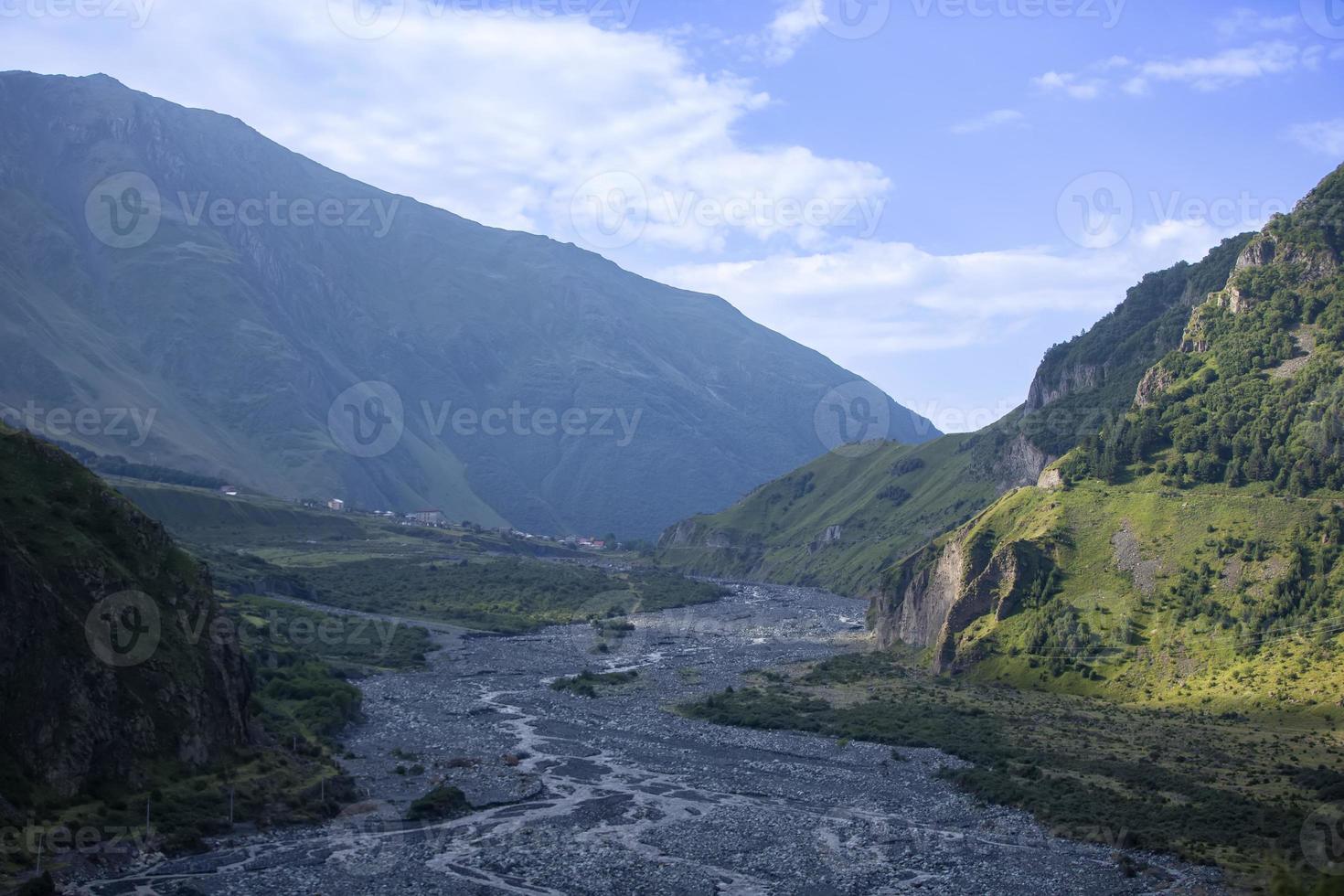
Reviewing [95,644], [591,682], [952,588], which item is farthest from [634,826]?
[952,588]

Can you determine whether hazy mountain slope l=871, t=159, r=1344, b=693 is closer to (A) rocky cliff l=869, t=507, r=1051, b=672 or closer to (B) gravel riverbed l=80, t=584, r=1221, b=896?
(A) rocky cliff l=869, t=507, r=1051, b=672

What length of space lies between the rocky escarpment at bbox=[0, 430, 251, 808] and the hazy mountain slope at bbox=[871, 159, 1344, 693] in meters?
66.2

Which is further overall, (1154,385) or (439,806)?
(1154,385)

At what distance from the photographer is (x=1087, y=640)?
9744 centimetres

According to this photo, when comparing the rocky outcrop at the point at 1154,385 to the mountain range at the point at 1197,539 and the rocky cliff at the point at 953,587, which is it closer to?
the mountain range at the point at 1197,539

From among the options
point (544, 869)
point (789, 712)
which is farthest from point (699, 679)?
point (544, 869)

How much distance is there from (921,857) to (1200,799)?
17404 mm

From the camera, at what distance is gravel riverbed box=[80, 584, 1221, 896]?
1859 inches

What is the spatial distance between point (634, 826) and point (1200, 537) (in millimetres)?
64894

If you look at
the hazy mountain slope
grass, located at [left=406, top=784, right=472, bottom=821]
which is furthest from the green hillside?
grass, located at [left=406, top=784, right=472, bottom=821]

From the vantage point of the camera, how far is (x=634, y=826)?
56.4m

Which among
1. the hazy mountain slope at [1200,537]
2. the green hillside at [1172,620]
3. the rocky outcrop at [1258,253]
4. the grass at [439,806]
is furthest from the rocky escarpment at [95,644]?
the rocky outcrop at [1258,253]

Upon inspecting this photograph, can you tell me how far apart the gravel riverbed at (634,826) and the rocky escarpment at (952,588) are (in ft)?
105

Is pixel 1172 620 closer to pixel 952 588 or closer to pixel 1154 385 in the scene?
pixel 952 588
